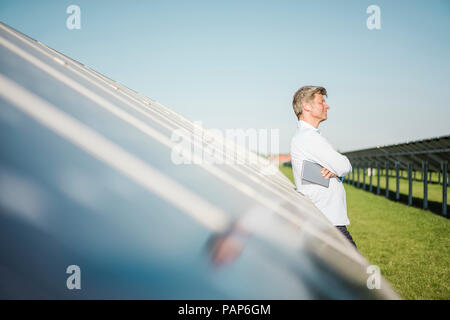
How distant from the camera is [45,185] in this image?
3.13 feet

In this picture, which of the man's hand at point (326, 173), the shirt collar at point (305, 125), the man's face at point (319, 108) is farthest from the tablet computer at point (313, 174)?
the man's face at point (319, 108)

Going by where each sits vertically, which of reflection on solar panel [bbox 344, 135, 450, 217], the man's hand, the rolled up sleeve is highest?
reflection on solar panel [bbox 344, 135, 450, 217]

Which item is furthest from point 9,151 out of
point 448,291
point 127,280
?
point 448,291

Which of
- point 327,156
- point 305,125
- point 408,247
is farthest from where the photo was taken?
point 408,247

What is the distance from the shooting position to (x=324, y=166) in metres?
2.90

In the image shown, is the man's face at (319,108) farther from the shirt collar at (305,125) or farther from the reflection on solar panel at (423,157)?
the reflection on solar panel at (423,157)

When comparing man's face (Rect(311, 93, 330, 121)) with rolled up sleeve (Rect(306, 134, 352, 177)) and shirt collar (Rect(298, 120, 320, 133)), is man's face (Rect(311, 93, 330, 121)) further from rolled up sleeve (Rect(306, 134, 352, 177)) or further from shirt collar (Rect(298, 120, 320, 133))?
rolled up sleeve (Rect(306, 134, 352, 177))

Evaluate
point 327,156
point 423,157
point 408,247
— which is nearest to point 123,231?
point 327,156

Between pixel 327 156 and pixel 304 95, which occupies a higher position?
pixel 304 95

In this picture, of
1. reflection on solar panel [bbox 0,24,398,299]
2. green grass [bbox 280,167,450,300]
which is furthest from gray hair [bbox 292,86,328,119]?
green grass [bbox 280,167,450,300]

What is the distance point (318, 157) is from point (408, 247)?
6831mm

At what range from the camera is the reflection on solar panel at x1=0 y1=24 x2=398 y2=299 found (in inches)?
31.9

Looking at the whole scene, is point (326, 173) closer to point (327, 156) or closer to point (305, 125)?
point (327, 156)

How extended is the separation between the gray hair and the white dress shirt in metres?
0.28
